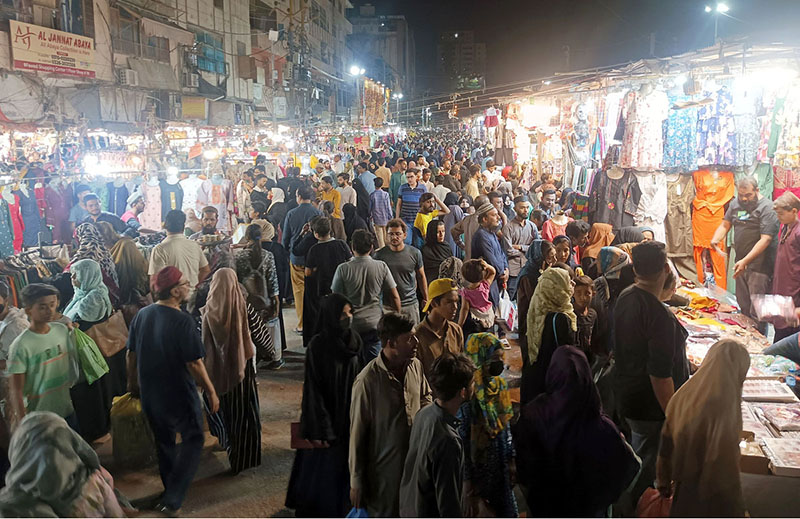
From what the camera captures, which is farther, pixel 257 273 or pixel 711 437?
pixel 257 273

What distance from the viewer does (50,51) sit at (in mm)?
13352

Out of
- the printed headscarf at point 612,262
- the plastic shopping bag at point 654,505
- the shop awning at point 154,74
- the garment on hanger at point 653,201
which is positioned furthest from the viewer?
the shop awning at point 154,74

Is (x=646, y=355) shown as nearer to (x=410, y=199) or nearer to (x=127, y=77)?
(x=410, y=199)

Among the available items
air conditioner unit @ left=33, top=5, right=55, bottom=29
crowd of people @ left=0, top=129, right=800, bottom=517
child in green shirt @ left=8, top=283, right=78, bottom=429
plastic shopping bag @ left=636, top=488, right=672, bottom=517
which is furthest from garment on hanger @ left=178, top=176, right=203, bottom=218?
plastic shopping bag @ left=636, top=488, right=672, bottom=517

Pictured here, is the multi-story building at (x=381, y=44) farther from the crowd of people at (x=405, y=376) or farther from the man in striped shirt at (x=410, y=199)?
the crowd of people at (x=405, y=376)

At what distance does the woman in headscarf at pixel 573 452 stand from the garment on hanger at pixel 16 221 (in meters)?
10.2

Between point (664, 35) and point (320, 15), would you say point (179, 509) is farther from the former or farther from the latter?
point (320, 15)

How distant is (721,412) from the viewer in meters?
2.93

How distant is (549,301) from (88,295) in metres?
3.82

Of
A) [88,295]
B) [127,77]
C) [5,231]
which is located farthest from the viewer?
[127,77]

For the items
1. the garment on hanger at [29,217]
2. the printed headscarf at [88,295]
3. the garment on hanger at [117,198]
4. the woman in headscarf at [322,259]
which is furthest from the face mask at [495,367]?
the garment on hanger at [117,198]

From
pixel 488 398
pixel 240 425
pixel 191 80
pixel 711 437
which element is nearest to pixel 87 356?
pixel 240 425

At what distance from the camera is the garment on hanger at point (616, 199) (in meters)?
8.91

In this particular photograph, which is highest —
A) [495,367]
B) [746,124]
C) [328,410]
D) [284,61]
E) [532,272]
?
[284,61]
